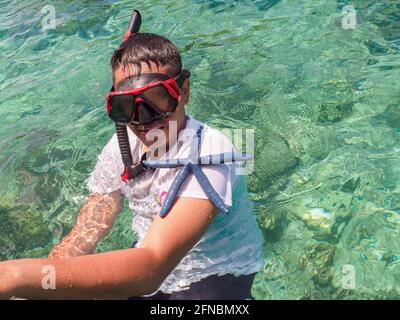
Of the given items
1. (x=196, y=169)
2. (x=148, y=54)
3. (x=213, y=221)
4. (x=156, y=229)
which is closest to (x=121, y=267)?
(x=156, y=229)

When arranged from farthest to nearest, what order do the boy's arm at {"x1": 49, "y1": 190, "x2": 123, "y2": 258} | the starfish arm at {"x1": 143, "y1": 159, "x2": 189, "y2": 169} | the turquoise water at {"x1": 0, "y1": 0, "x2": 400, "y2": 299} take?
the turquoise water at {"x1": 0, "y1": 0, "x2": 400, "y2": 299} → the boy's arm at {"x1": 49, "y1": 190, "x2": 123, "y2": 258} → the starfish arm at {"x1": 143, "y1": 159, "x2": 189, "y2": 169}

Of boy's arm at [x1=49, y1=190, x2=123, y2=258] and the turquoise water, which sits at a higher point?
boy's arm at [x1=49, y1=190, x2=123, y2=258]

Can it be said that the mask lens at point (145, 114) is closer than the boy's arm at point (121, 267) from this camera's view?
No

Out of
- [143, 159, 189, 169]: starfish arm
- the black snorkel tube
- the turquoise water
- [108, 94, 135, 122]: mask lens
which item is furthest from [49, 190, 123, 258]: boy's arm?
[108, 94, 135, 122]: mask lens

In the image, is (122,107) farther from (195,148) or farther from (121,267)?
(121,267)

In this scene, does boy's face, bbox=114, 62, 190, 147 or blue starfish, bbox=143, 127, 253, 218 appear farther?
boy's face, bbox=114, 62, 190, 147

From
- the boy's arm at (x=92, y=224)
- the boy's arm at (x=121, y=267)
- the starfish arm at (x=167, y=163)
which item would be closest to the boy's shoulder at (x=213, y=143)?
the starfish arm at (x=167, y=163)

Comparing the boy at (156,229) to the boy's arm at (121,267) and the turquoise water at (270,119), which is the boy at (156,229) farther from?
the turquoise water at (270,119)

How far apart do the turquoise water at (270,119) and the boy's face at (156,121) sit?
3.77ft

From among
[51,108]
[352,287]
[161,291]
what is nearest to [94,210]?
[161,291]

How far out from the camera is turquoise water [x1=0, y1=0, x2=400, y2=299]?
3.62 meters

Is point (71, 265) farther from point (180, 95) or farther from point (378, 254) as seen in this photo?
point (378, 254)

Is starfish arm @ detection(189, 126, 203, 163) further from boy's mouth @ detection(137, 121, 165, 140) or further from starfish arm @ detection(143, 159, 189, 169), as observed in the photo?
boy's mouth @ detection(137, 121, 165, 140)

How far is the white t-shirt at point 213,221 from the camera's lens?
258 centimetres
